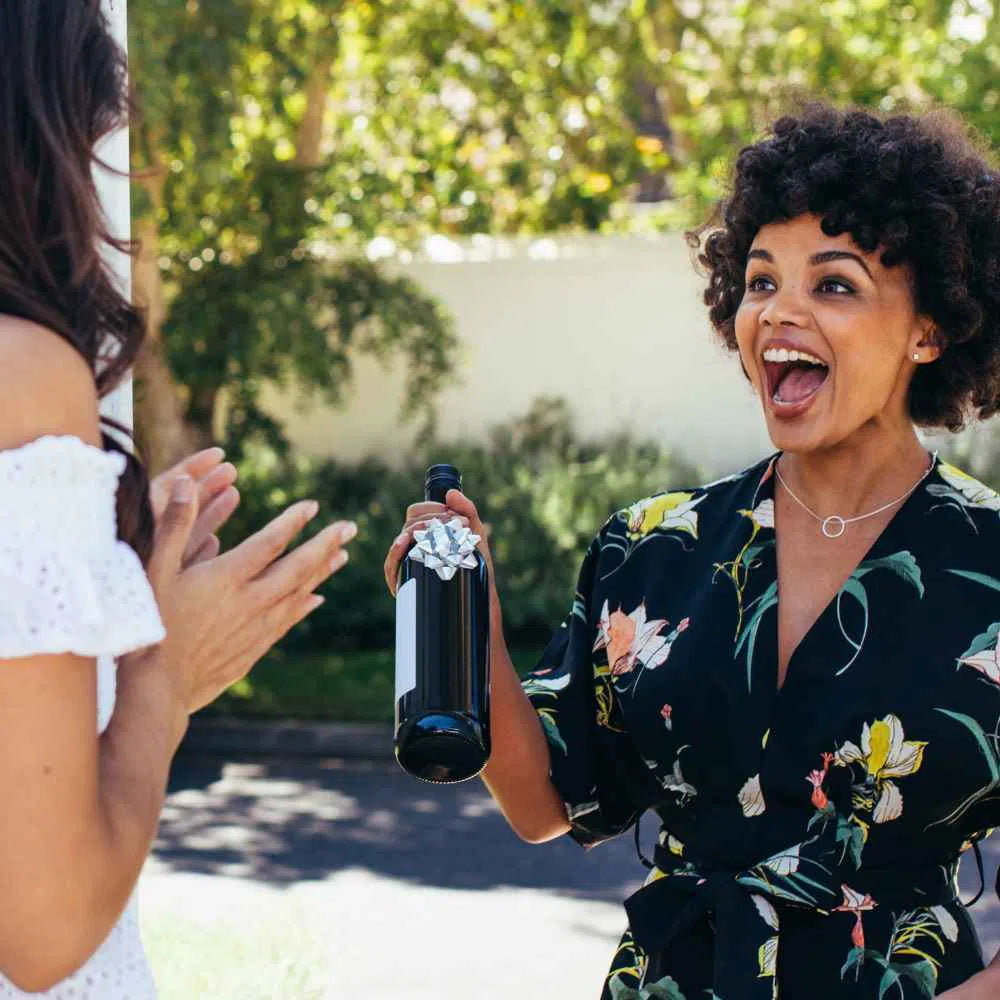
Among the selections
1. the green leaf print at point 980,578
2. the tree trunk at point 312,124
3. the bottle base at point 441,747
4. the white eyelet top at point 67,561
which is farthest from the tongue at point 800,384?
the tree trunk at point 312,124

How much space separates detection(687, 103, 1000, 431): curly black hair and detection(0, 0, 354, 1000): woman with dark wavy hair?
1.00 metres

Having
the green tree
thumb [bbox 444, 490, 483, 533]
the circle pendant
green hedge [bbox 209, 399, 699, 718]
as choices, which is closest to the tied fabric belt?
the circle pendant

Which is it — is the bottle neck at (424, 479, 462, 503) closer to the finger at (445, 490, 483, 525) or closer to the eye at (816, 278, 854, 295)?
the finger at (445, 490, 483, 525)

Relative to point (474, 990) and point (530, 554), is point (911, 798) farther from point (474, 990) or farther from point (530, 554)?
point (530, 554)

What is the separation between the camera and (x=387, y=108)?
43.9ft

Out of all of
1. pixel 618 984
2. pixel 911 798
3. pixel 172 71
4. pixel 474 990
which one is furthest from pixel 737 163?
pixel 172 71

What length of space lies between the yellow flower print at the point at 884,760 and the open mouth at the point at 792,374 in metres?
0.47

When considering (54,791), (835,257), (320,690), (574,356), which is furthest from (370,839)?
(54,791)

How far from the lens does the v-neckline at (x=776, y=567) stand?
79.5 inches

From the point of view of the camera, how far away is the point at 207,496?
1552mm

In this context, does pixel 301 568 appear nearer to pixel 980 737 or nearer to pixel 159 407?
pixel 980 737

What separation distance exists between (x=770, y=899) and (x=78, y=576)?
1.06 m

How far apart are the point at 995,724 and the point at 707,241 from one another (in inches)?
36.6

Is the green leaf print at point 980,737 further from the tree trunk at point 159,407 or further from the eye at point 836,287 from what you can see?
the tree trunk at point 159,407
